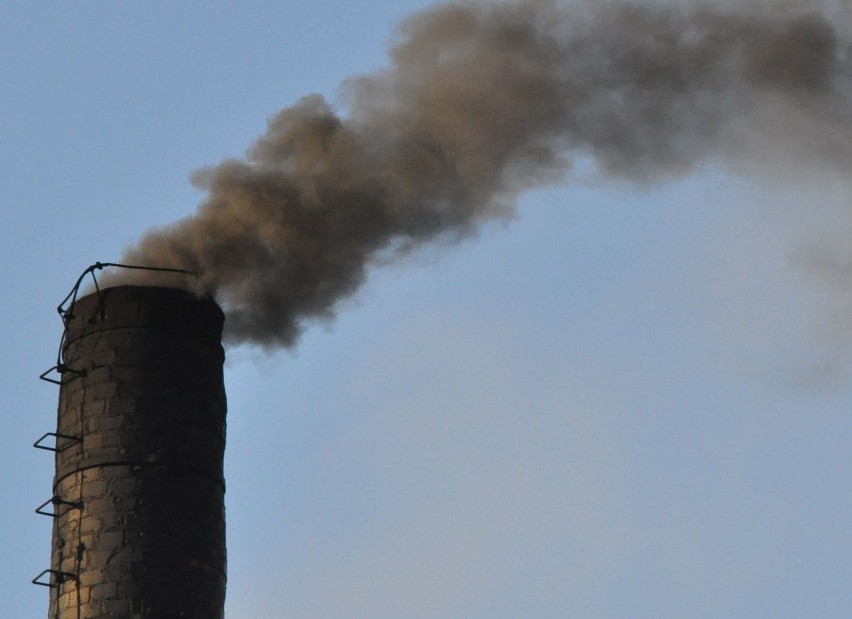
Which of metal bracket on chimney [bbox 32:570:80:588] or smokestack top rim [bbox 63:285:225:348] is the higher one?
smokestack top rim [bbox 63:285:225:348]

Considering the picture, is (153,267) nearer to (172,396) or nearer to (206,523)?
(172,396)

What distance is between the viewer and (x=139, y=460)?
19188 millimetres

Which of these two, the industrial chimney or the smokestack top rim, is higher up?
the smokestack top rim

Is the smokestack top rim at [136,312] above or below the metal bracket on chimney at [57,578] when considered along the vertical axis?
above

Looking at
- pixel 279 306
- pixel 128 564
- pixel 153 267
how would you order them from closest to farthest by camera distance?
pixel 128 564 → pixel 153 267 → pixel 279 306

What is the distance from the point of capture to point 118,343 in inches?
784

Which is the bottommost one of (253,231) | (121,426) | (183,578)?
(183,578)

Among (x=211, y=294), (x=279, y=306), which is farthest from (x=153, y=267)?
(x=279, y=306)

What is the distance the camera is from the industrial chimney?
18.6 metres

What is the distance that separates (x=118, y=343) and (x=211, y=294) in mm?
1874

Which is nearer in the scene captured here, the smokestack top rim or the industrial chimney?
the industrial chimney

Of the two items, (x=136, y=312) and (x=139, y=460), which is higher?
(x=136, y=312)

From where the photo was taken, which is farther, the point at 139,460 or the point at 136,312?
the point at 136,312

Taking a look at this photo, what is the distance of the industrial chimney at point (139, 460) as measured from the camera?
18609 millimetres
